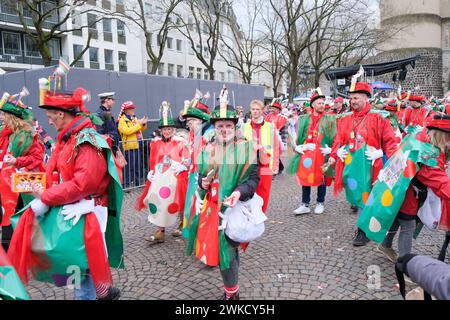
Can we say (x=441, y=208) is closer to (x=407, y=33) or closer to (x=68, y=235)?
(x=68, y=235)

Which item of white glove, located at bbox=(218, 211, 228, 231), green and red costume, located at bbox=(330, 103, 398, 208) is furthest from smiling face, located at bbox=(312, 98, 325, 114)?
white glove, located at bbox=(218, 211, 228, 231)

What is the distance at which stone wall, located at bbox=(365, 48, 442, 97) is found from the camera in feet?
125

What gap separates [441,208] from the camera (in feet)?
11.4

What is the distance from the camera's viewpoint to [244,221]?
2.96m

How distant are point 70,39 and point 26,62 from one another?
15.4ft

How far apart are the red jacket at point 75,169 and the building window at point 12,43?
38134 millimetres

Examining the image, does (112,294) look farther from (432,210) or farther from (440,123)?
(440,123)

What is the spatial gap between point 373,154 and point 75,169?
11.8 feet

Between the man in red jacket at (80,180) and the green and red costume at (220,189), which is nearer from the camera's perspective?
the man in red jacket at (80,180)

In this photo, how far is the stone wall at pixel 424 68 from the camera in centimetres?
3809

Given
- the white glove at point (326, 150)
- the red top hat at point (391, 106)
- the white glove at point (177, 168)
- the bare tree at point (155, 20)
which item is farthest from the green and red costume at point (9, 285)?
the bare tree at point (155, 20)

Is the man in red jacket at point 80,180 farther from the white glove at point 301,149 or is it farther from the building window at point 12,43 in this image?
the building window at point 12,43

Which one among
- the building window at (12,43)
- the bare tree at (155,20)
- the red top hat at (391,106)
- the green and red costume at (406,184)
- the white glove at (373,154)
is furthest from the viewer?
the building window at (12,43)

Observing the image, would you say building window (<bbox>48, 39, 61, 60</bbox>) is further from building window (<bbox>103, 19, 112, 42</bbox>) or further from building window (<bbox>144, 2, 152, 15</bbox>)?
building window (<bbox>144, 2, 152, 15</bbox>)
